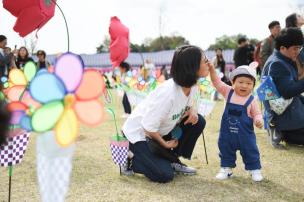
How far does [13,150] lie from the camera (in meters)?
2.11

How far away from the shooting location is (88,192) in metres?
2.52

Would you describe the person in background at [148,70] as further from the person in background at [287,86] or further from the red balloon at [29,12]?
the red balloon at [29,12]

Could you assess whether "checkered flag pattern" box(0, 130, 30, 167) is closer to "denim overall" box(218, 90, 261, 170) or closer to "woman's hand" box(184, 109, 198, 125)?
"woman's hand" box(184, 109, 198, 125)

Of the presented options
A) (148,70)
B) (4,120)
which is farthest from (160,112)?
(148,70)

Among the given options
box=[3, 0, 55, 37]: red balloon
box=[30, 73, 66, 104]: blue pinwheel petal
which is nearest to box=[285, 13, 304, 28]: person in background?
box=[3, 0, 55, 37]: red balloon

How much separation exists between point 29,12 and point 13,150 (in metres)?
0.84

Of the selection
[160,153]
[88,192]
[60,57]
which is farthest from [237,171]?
[60,57]

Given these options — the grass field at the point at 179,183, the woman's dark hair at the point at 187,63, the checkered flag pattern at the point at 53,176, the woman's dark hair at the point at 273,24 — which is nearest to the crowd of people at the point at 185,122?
the woman's dark hair at the point at 187,63

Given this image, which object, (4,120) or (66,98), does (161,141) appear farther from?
(4,120)

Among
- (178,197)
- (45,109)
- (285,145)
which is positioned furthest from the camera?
(285,145)

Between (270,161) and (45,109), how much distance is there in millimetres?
2429

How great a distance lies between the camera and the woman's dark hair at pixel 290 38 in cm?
334

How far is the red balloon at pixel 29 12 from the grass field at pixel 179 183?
3.39 feet

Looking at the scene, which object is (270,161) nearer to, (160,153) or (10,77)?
(160,153)
